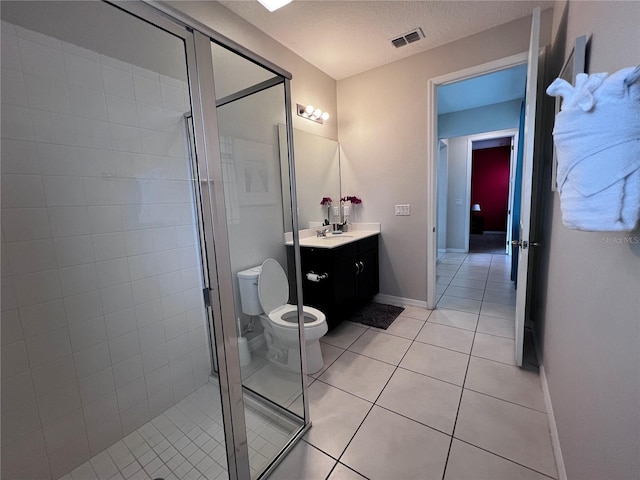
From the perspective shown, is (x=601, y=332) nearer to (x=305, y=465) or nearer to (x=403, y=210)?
(x=305, y=465)

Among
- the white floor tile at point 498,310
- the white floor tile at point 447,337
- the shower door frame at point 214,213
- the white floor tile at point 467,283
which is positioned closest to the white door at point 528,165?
the white floor tile at point 447,337

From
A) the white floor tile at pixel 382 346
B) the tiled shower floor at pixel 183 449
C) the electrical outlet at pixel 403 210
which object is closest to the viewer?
the tiled shower floor at pixel 183 449

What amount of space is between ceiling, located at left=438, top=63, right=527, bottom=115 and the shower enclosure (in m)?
2.87

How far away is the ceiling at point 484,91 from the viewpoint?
327 centimetres

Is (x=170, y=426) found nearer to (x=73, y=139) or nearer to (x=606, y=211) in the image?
(x=73, y=139)

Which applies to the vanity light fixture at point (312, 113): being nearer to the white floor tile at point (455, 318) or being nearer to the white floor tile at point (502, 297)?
the white floor tile at point (455, 318)

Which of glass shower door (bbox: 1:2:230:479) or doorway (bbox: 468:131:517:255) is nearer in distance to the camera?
glass shower door (bbox: 1:2:230:479)

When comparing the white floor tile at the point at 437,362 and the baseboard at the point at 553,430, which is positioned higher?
the baseboard at the point at 553,430

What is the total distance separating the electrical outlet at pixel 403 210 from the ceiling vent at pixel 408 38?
1494mm

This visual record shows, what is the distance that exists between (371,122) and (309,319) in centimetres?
221

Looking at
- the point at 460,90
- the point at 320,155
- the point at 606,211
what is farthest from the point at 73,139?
the point at 460,90

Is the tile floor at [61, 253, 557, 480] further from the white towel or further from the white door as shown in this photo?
the white towel

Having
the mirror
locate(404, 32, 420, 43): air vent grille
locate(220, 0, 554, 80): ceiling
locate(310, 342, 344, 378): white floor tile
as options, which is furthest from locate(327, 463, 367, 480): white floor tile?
locate(404, 32, 420, 43): air vent grille

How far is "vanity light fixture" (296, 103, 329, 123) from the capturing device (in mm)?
2687
